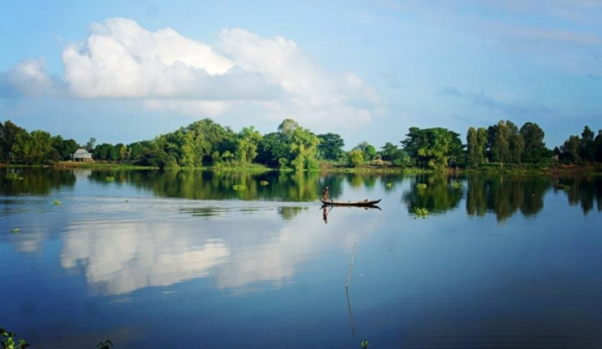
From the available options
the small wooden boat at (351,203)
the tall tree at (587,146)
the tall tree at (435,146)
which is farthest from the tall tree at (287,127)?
the small wooden boat at (351,203)

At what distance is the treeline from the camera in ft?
323

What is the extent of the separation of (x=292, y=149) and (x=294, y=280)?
295ft

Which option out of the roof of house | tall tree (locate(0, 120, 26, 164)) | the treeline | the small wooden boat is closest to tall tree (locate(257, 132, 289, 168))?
the treeline

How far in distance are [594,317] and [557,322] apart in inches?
41.1

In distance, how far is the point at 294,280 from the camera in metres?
16.3

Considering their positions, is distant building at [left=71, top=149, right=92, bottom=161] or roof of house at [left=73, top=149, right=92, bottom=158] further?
roof of house at [left=73, top=149, right=92, bottom=158]

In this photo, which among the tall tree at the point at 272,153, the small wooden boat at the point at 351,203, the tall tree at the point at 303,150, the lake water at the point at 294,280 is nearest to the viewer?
the lake water at the point at 294,280

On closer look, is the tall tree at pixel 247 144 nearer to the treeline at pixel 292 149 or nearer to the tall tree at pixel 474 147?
the treeline at pixel 292 149

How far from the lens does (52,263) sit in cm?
1786

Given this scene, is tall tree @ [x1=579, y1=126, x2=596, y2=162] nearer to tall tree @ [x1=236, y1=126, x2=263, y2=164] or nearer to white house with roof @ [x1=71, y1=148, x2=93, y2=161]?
tall tree @ [x1=236, y1=126, x2=263, y2=164]

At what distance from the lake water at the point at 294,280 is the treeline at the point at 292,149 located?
69337mm

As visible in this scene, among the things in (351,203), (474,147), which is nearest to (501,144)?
(474,147)

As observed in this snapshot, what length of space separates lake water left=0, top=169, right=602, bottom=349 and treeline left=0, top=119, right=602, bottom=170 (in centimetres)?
6934

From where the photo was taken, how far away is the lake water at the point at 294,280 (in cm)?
1199
